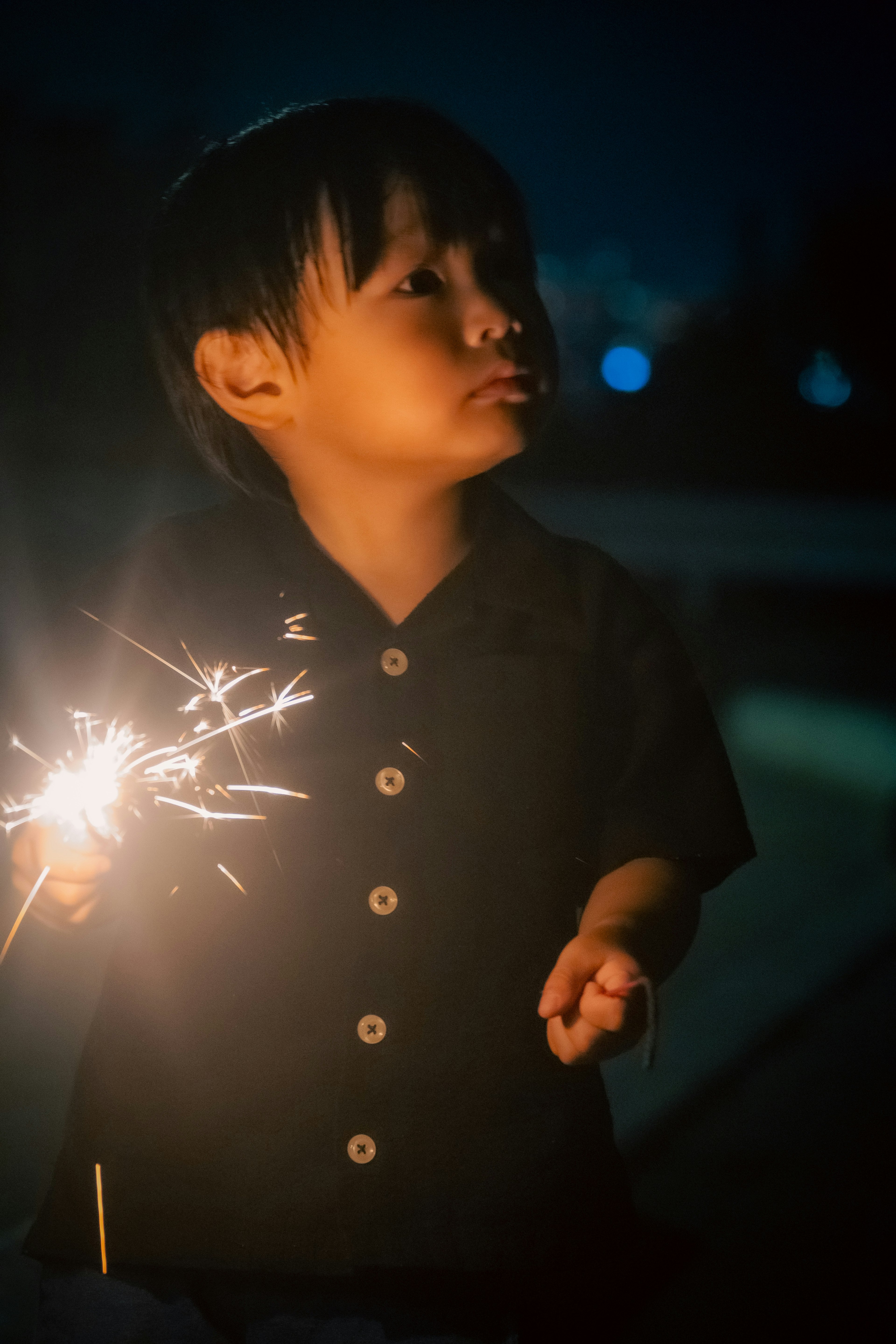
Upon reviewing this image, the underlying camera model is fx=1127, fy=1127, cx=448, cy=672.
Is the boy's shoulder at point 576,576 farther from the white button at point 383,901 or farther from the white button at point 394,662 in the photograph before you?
the white button at point 383,901

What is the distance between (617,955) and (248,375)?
636mm

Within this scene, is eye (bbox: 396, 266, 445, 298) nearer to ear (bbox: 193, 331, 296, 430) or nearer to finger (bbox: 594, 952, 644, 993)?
ear (bbox: 193, 331, 296, 430)

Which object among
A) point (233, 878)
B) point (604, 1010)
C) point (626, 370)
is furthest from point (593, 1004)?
point (626, 370)

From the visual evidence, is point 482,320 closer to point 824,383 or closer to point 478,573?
point 478,573

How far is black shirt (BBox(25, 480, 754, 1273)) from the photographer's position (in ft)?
3.28

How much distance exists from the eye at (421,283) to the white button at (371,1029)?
0.64 meters

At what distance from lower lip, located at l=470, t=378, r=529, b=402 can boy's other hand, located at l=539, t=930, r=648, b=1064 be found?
1.60 feet

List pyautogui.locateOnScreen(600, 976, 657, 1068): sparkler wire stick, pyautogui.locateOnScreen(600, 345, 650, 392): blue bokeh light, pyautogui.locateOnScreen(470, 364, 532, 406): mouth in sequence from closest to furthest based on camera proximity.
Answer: pyautogui.locateOnScreen(600, 976, 657, 1068): sparkler wire stick, pyautogui.locateOnScreen(470, 364, 532, 406): mouth, pyautogui.locateOnScreen(600, 345, 650, 392): blue bokeh light

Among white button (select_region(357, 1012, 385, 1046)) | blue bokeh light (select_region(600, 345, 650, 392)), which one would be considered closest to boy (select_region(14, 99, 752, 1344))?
white button (select_region(357, 1012, 385, 1046))

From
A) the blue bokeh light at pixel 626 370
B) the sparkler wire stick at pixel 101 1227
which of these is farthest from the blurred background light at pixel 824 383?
the sparkler wire stick at pixel 101 1227

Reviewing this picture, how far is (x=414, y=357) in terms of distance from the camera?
99 cm

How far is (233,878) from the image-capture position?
3.36ft

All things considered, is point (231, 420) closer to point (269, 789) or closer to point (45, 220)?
point (269, 789)

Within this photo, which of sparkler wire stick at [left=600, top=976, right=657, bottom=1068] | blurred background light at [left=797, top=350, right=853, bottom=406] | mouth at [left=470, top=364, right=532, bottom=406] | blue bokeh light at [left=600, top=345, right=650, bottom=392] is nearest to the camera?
sparkler wire stick at [left=600, top=976, right=657, bottom=1068]
